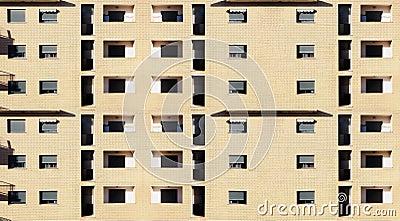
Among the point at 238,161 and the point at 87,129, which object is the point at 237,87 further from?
the point at 87,129

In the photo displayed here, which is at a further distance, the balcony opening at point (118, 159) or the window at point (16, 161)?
the balcony opening at point (118, 159)

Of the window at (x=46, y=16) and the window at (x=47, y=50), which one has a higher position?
the window at (x=46, y=16)

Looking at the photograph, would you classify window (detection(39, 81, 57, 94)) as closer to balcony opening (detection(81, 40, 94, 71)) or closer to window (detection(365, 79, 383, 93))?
balcony opening (detection(81, 40, 94, 71))

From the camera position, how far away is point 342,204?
68.3ft

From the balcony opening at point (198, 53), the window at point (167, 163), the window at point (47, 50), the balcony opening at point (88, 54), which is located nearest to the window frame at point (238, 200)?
the window at point (167, 163)

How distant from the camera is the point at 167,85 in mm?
20953

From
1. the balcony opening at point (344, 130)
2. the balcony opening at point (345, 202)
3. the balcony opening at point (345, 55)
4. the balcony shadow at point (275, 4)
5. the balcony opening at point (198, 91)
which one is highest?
the balcony shadow at point (275, 4)

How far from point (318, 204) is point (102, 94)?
9679mm

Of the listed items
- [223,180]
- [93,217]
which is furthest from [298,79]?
[93,217]

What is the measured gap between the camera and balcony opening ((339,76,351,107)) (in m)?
20.8

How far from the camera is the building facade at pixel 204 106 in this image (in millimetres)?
20625

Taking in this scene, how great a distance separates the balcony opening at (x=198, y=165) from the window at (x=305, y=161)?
3827 millimetres

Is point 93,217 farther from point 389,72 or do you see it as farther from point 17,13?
point 389,72

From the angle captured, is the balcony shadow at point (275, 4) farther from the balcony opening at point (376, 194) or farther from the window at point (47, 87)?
the balcony opening at point (376, 194)
